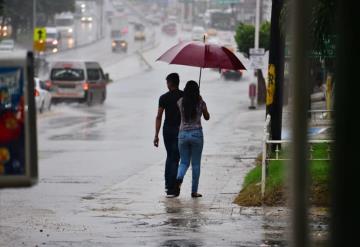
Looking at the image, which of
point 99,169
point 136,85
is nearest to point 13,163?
point 99,169

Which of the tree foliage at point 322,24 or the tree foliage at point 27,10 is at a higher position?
the tree foliage at point 322,24

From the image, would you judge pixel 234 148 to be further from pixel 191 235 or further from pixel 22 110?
pixel 22 110

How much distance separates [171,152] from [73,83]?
1077 inches

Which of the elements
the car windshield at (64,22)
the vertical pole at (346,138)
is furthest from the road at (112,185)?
the car windshield at (64,22)

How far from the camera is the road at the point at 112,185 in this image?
1064 cm

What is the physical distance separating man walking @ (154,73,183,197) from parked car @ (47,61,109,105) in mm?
27047

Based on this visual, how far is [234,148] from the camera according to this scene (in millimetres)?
23531

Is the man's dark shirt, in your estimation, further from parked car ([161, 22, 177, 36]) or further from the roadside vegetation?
parked car ([161, 22, 177, 36])

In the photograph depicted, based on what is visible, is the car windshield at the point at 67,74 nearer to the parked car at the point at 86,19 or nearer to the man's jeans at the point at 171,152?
the man's jeans at the point at 171,152

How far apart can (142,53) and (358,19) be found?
92080 millimetres

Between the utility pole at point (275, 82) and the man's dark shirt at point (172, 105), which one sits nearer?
the man's dark shirt at point (172, 105)

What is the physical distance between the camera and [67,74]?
41.4m

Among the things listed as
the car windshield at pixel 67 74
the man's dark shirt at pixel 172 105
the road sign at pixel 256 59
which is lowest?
the car windshield at pixel 67 74

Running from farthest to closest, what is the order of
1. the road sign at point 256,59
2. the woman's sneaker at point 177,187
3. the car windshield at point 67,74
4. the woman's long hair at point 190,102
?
the car windshield at point 67,74 → the road sign at point 256,59 → the woman's sneaker at point 177,187 → the woman's long hair at point 190,102
